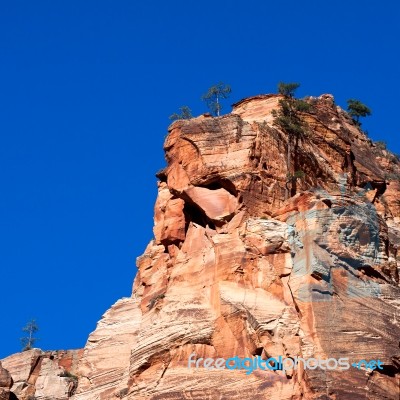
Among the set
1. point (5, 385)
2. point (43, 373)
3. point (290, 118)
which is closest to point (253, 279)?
point (290, 118)

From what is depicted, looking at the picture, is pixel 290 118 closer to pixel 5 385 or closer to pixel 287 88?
pixel 287 88

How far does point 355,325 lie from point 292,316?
10.8 ft

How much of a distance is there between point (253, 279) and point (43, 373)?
34.5m

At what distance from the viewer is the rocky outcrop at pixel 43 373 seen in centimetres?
8325

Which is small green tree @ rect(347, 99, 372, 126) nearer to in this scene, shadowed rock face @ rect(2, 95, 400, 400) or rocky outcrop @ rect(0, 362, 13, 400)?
shadowed rock face @ rect(2, 95, 400, 400)

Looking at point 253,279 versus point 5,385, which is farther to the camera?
point 5,385

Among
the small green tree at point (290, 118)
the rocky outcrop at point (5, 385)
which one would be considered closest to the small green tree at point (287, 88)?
the small green tree at point (290, 118)

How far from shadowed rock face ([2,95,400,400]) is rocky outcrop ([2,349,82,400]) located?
53.0 feet

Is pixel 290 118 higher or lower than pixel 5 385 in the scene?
higher

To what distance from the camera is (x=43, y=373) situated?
85.7 metres

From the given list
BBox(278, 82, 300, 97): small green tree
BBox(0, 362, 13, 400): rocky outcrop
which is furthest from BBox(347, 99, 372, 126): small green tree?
BBox(0, 362, 13, 400): rocky outcrop

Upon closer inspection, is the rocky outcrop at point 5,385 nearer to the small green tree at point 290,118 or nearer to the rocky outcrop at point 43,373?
the rocky outcrop at point 43,373

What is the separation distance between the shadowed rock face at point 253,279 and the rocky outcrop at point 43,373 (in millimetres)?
16150

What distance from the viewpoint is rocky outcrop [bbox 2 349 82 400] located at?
83250 millimetres
